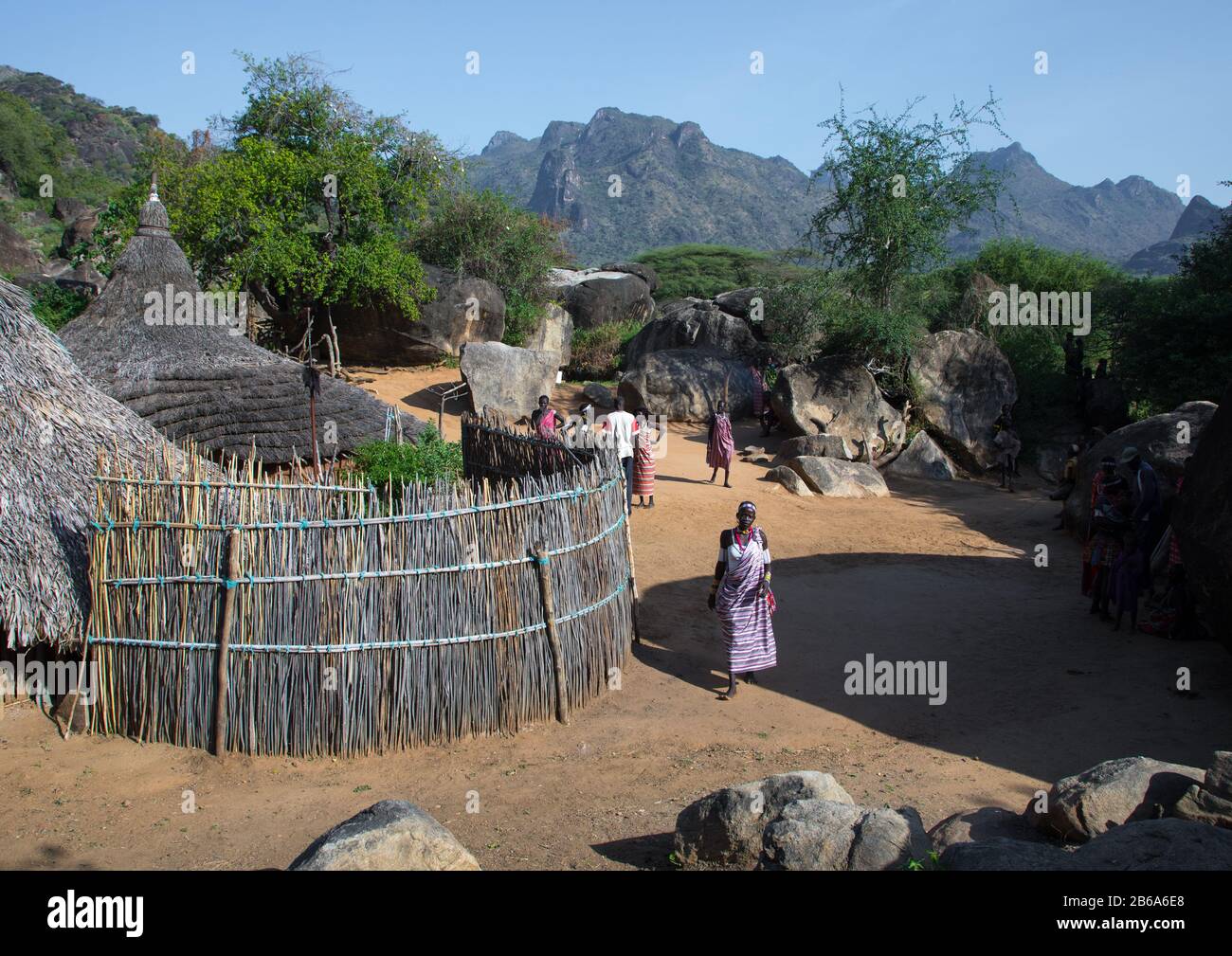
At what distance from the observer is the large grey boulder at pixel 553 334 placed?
2342 cm

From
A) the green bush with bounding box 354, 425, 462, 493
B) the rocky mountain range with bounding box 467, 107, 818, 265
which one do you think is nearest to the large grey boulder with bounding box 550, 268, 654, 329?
the green bush with bounding box 354, 425, 462, 493

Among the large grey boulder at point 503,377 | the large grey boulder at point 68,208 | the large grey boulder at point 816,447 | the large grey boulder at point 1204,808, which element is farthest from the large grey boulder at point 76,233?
the large grey boulder at point 1204,808

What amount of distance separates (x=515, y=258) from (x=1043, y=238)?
73.2m

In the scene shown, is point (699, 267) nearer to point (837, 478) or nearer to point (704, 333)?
point (704, 333)

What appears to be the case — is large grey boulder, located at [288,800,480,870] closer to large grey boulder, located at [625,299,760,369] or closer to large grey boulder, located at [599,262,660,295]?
large grey boulder, located at [625,299,760,369]

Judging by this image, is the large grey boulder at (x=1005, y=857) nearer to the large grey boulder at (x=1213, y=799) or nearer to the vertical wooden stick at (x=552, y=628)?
the large grey boulder at (x=1213, y=799)

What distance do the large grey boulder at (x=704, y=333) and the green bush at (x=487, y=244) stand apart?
149 inches

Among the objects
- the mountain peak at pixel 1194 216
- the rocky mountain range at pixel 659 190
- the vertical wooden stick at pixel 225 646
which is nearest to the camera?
the vertical wooden stick at pixel 225 646

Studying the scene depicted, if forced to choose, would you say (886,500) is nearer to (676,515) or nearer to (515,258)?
(676,515)

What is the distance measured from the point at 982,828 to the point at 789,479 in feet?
33.8

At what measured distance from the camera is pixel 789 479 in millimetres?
14773

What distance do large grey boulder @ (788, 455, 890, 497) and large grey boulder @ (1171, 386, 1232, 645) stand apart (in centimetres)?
751

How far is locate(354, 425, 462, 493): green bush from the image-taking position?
11289 mm
